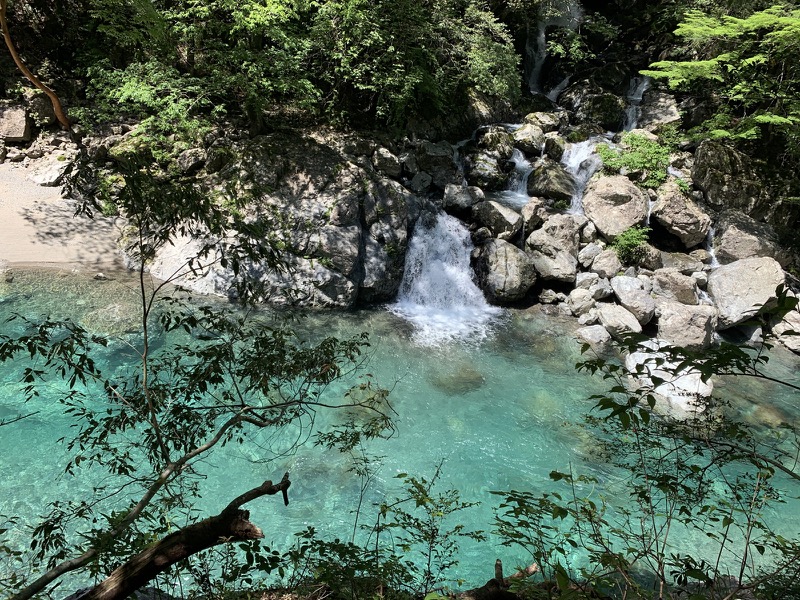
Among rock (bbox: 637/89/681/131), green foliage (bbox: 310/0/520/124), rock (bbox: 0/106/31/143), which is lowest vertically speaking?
rock (bbox: 0/106/31/143)

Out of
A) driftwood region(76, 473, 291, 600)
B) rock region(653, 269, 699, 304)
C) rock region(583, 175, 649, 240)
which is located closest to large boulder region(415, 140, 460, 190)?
rock region(583, 175, 649, 240)

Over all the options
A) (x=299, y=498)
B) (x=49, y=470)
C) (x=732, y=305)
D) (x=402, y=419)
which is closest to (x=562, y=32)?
(x=732, y=305)

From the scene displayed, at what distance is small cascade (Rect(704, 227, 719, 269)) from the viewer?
1345 centimetres

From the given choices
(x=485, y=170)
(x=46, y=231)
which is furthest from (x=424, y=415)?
(x=46, y=231)

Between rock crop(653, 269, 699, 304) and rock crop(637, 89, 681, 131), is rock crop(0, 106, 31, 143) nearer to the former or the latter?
rock crop(653, 269, 699, 304)

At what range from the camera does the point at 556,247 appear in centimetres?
1289

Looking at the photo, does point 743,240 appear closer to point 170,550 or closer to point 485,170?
point 485,170

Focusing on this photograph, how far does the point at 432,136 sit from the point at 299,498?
1206cm

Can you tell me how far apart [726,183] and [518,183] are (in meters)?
5.97

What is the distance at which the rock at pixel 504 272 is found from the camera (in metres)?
12.2

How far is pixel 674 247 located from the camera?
1388cm

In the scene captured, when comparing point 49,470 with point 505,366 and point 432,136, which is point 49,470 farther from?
point 432,136

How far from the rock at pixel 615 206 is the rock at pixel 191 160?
10654mm

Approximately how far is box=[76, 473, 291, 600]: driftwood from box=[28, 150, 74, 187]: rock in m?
11.6
